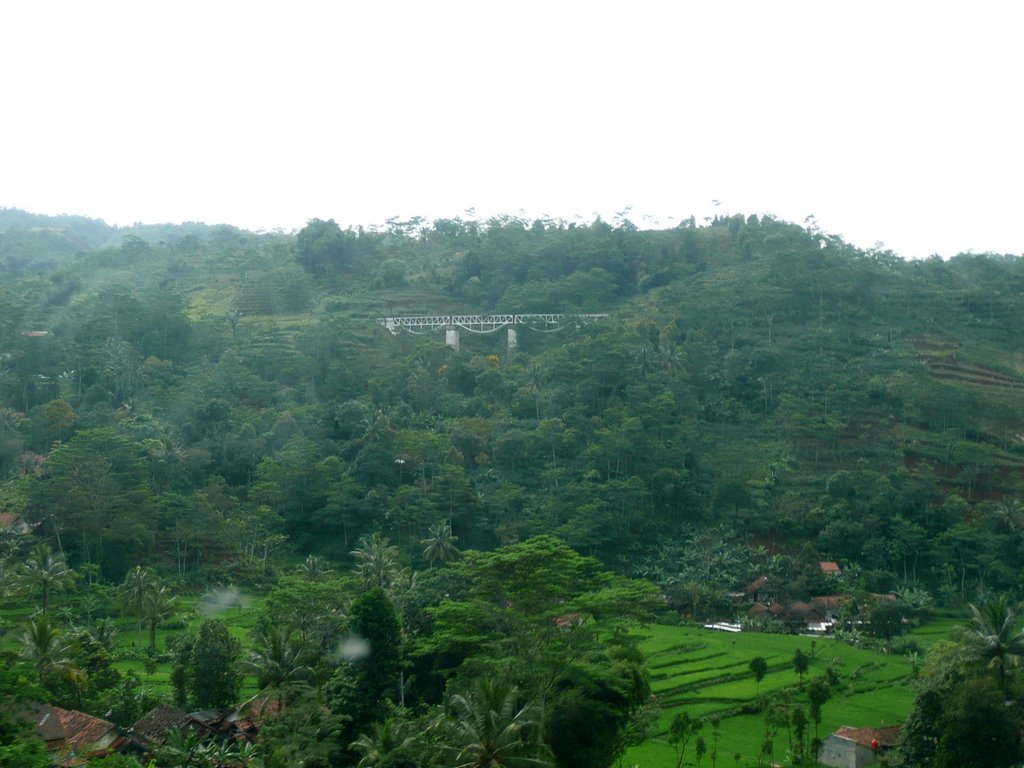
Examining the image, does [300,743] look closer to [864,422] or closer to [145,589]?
[145,589]

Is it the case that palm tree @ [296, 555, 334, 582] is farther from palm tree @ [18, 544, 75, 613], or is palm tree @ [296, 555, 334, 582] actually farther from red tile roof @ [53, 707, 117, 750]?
red tile roof @ [53, 707, 117, 750]

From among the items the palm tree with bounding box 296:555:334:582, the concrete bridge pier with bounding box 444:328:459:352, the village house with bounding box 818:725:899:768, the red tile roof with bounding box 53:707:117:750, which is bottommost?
the village house with bounding box 818:725:899:768

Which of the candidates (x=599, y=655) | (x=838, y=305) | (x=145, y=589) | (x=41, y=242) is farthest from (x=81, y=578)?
(x=41, y=242)

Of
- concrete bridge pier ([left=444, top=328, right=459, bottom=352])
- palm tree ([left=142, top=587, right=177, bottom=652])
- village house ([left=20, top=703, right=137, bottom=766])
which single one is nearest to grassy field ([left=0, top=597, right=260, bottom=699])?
palm tree ([left=142, top=587, right=177, bottom=652])

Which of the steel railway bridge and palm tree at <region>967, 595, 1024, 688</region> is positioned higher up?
the steel railway bridge

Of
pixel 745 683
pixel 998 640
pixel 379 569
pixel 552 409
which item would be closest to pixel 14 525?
pixel 379 569

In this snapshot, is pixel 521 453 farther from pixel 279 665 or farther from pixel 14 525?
pixel 279 665

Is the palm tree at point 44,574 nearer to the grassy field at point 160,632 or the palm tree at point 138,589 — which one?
the grassy field at point 160,632

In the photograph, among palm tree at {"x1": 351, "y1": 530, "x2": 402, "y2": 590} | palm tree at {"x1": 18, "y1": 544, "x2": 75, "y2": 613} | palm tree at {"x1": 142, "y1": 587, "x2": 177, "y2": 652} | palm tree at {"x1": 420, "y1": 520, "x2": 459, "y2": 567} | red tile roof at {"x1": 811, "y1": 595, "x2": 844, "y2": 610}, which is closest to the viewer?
palm tree at {"x1": 142, "y1": 587, "x2": 177, "y2": 652}
